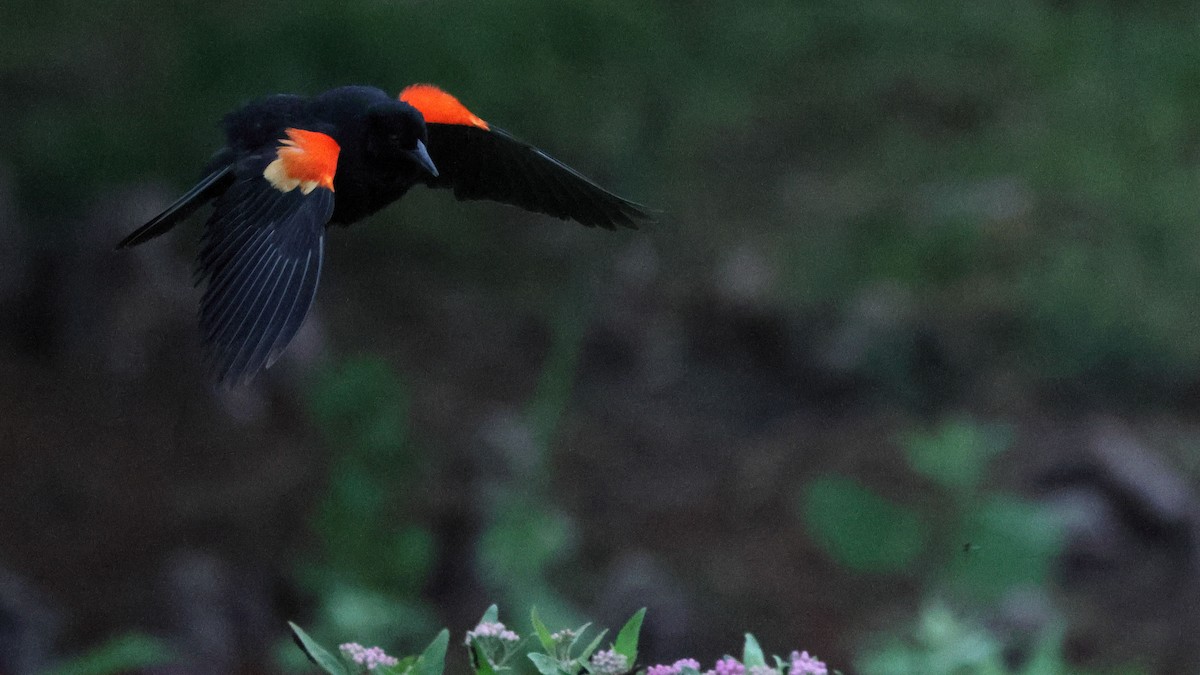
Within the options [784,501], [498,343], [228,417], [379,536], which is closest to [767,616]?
[784,501]

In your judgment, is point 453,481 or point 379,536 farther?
point 453,481

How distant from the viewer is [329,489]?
3.46 metres

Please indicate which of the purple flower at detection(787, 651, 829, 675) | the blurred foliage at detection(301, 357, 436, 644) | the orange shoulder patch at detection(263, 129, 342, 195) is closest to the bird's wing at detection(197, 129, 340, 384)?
the orange shoulder patch at detection(263, 129, 342, 195)

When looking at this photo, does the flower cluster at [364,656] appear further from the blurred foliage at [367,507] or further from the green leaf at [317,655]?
the blurred foliage at [367,507]

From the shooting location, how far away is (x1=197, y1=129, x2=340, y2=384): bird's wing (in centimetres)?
166

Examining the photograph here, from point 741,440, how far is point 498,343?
0.76 meters

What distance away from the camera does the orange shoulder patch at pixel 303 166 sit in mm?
1770

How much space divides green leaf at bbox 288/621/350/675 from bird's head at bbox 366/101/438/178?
682mm

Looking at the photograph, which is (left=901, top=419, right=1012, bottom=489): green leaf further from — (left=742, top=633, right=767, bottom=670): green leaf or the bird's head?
(left=742, top=633, right=767, bottom=670): green leaf

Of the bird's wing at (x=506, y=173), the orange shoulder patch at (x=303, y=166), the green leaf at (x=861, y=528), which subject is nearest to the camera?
Result: the orange shoulder patch at (x=303, y=166)

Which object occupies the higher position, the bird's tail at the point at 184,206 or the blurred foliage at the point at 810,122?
the blurred foliage at the point at 810,122

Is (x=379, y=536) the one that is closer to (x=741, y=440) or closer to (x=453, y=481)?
(x=453, y=481)

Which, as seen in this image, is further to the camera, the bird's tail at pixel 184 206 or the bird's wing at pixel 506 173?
the bird's wing at pixel 506 173

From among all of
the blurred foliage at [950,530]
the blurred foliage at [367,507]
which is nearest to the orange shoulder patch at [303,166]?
the blurred foliage at [367,507]
